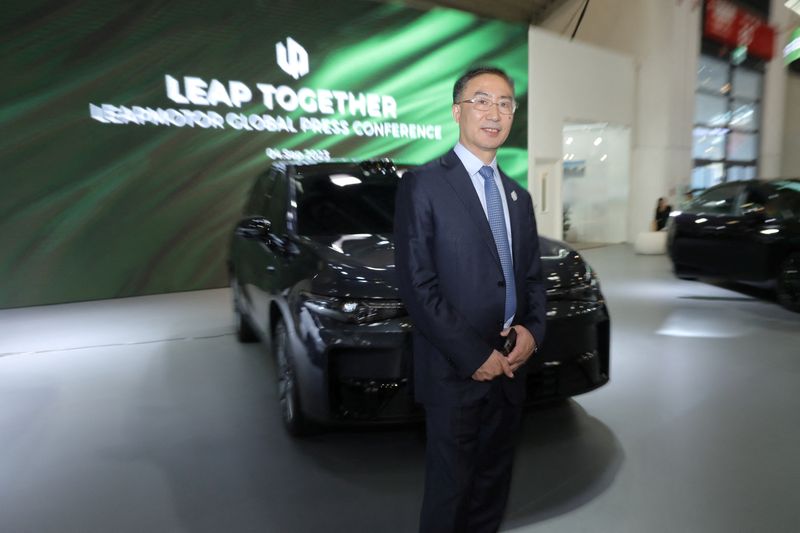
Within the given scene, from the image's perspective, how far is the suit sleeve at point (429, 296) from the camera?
1590mm

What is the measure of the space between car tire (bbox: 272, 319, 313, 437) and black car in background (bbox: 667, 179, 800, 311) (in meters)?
5.14

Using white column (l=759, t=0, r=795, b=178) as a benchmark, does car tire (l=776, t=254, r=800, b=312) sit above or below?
below

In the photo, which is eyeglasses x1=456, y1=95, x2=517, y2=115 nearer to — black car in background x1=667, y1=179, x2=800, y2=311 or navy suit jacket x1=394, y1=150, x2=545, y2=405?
navy suit jacket x1=394, y1=150, x2=545, y2=405

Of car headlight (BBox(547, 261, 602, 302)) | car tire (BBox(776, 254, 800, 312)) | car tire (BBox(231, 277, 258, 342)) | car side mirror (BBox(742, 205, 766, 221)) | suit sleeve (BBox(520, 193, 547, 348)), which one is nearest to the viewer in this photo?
suit sleeve (BBox(520, 193, 547, 348))

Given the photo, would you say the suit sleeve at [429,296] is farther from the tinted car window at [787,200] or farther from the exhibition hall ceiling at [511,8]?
the exhibition hall ceiling at [511,8]

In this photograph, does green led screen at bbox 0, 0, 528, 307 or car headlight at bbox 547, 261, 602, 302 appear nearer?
car headlight at bbox 547, 261, 602, 302

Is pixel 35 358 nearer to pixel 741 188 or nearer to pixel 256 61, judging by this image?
pixel 256 61

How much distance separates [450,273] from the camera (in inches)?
64.0

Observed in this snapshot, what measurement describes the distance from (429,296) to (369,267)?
1153 millimetres

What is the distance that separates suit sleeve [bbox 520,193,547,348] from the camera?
1.81 meters

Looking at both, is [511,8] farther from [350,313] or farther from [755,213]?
[350,313]

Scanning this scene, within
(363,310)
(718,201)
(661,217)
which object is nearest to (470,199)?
(363,310)

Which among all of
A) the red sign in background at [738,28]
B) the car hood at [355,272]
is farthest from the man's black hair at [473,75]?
the red sign in background at [738,28]

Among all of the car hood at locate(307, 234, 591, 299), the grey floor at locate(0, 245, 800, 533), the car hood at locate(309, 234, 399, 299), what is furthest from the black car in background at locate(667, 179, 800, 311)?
the car hood at locate(309, 234, 399, 299)
